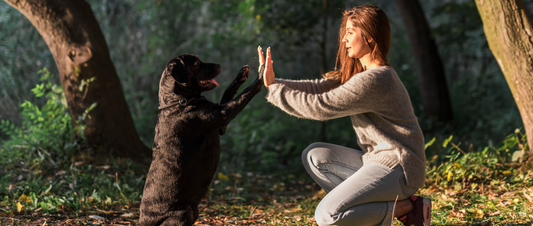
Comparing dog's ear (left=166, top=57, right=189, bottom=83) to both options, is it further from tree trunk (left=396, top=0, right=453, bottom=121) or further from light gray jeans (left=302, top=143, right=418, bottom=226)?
tree trunk (left=396, top=0, right=453, bottom=121)

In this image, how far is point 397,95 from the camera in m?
2.04

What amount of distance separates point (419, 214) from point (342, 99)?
817mm

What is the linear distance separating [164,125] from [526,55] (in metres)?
2.91

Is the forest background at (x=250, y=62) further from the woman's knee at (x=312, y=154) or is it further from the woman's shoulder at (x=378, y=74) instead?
the woman's shoulder at (x=378, y=74)

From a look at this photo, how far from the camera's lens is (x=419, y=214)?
7.07ft

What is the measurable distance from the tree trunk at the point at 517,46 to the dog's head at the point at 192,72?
2448 millimetres

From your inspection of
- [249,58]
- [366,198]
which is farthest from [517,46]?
[249,58]

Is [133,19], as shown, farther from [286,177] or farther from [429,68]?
[429,68]

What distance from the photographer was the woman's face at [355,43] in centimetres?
215

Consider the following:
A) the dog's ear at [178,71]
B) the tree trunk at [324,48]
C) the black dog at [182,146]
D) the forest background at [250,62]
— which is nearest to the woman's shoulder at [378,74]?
the black dog at [182,146]

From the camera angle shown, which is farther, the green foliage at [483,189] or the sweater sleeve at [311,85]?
the green foliage at [483,189]

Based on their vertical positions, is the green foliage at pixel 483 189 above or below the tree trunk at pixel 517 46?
below

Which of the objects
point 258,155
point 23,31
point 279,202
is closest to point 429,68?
point 258,155

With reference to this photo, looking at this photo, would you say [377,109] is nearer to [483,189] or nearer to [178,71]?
[178,71]
